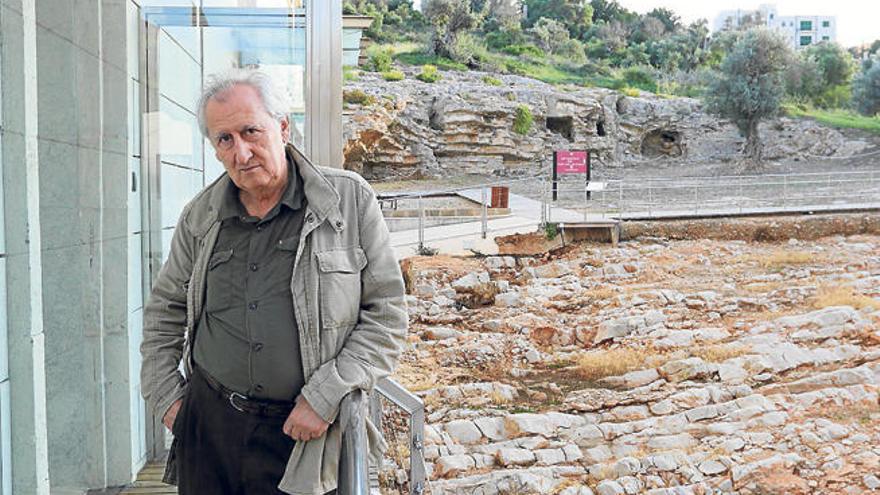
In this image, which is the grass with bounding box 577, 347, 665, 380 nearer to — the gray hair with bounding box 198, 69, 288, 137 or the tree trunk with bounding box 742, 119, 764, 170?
the tree trunk with bounding box 742, 119, 764, 170

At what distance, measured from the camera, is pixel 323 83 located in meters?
2.31

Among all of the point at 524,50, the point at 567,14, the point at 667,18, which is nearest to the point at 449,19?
the point at 524,50

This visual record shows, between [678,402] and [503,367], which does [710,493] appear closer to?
[678,402]

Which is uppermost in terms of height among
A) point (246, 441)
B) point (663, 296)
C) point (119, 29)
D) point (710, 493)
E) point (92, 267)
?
point (119, 29)

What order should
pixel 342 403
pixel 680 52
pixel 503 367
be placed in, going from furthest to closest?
pixel 680 52, pixel 503 367, pixel 342 403

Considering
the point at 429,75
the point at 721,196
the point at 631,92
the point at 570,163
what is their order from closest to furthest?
the point at 570,163, the point at 721,196, the point at 429,75, the point at 631,92

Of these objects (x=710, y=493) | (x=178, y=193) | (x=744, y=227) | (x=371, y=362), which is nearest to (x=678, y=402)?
(x=710, y=493)

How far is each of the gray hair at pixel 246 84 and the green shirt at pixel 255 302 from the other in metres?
0.08

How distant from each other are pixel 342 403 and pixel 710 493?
18.8ft

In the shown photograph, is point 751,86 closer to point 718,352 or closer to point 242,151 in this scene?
point 718,352

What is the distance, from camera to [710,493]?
240 inches

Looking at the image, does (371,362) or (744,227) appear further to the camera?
(744,227)

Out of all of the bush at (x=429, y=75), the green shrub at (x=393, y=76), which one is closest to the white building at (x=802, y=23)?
the bush at (x=429, y=75)

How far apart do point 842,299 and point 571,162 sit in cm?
416
